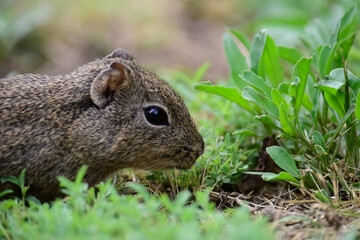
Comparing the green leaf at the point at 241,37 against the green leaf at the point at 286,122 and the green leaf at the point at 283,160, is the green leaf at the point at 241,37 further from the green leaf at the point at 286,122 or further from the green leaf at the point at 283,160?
the green leaf at the point at 283,160

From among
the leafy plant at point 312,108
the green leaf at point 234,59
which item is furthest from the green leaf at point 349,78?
the green leaf at point 234,59

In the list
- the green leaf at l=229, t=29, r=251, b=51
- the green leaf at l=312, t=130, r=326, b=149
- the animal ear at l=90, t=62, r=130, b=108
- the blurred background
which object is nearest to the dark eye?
the animal ear at l=90, t=62, r=130, b=108

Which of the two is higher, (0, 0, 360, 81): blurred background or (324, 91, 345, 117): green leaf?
(0, 0, 360, 81): blurred background

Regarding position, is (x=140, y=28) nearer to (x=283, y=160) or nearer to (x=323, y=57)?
(x=323, y=57)

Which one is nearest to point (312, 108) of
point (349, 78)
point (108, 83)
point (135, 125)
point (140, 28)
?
point (349, 78)

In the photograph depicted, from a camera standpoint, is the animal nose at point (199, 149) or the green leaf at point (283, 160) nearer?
the green leaf at point (283, 160)

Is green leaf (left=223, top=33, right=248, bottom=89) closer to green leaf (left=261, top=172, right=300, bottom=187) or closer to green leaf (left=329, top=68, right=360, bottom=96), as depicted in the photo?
green leaf (left=329, top=68, right=360, bottom=96)
